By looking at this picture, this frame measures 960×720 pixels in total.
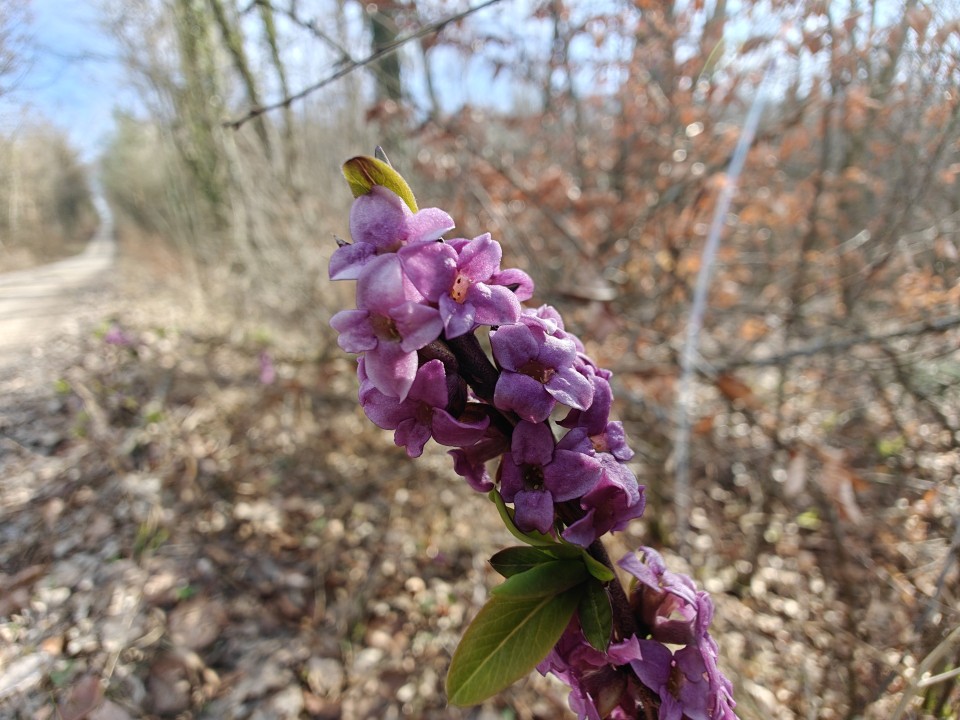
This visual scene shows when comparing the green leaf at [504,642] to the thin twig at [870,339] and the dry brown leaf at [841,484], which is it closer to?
the dry brown leaf at [841,484]

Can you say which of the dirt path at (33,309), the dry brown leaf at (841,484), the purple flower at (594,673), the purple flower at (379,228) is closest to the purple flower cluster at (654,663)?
the purple flower at (594,673)

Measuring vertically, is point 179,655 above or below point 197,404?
below

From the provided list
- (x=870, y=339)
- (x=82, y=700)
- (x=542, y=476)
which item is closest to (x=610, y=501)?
(x=542, y=476)

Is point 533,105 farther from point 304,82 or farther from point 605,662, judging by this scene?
point 605,662

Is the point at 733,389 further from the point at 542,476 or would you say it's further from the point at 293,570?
the point at 293,570

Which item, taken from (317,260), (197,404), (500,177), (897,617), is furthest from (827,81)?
(197,404)
